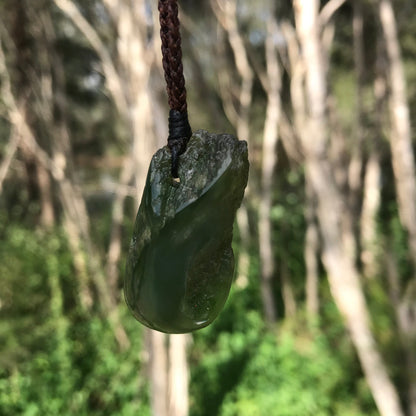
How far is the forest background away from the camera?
5.83 feet

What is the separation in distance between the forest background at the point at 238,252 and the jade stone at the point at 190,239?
3.47 feet

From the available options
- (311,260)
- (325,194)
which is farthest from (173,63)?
(311,260)

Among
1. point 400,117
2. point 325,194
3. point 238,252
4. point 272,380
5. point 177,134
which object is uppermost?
point 400,117

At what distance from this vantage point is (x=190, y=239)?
55cm

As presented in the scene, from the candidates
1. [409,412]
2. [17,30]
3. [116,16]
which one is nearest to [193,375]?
[409,412]

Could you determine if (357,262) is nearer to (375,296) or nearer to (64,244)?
(375,296)

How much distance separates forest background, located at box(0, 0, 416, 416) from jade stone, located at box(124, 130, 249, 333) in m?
1.06

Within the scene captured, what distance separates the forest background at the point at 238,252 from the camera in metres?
1.78

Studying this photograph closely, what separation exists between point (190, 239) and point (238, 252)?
12.2 ft

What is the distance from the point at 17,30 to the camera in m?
4.30

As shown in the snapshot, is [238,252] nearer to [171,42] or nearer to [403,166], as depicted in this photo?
[403,166]

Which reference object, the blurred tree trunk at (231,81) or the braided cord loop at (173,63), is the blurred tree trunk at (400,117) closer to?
the blurred tree trunk at (231,81)

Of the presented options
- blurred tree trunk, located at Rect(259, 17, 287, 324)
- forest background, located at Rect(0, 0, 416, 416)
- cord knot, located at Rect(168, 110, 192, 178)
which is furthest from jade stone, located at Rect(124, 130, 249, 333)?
blurred tree trunk, located at Rect(259, 17, 287, 324)

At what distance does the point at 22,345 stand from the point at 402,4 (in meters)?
4.90
